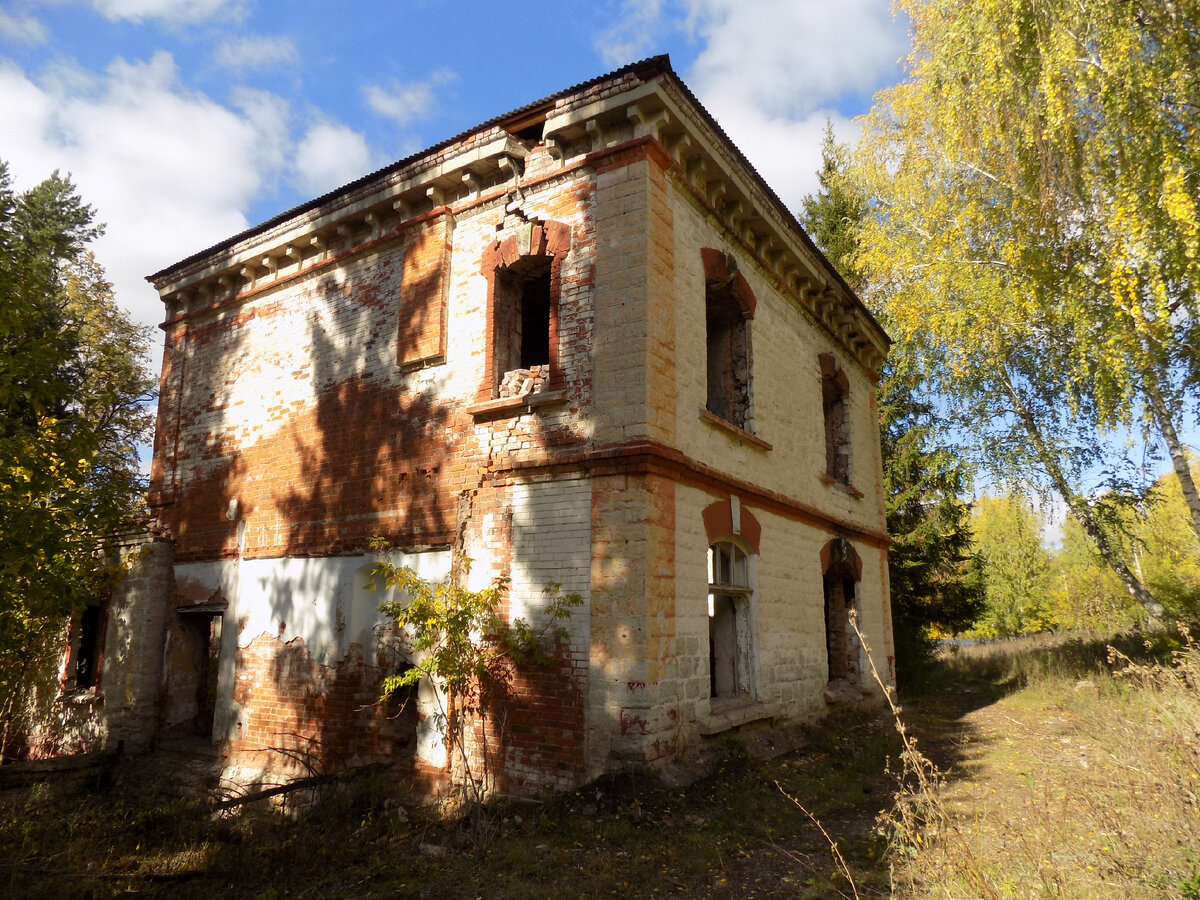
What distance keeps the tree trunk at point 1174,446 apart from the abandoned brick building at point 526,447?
5382 mm

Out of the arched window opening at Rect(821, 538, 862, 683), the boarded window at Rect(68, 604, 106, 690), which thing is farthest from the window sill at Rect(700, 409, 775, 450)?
the boarded window at Rect(68, 604, 106, 690)

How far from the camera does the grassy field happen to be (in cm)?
401

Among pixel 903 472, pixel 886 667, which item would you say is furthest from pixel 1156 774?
pixel 903 472

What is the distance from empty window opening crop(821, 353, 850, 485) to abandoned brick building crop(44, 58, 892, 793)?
27.9 inches

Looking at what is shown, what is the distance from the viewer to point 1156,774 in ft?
15.0

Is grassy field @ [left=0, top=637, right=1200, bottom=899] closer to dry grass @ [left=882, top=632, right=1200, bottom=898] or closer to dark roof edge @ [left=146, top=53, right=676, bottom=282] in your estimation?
dry grass @ [left=882, top=632, right=1200, bottom=898]

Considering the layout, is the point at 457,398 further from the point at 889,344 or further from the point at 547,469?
the point at 889,344

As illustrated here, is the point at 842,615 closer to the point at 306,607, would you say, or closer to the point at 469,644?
the point at 469,644

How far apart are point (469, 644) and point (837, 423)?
31.1 feet

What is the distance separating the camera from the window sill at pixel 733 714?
8149 mm

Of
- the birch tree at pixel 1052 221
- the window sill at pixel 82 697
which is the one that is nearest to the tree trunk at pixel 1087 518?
the birch tree at pixel 1052 221

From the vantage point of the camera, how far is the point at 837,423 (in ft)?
47.7

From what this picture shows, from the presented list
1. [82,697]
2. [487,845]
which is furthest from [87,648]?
[487,845]

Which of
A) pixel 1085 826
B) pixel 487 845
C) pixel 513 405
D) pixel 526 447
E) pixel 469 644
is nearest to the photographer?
pixel 1085 826
